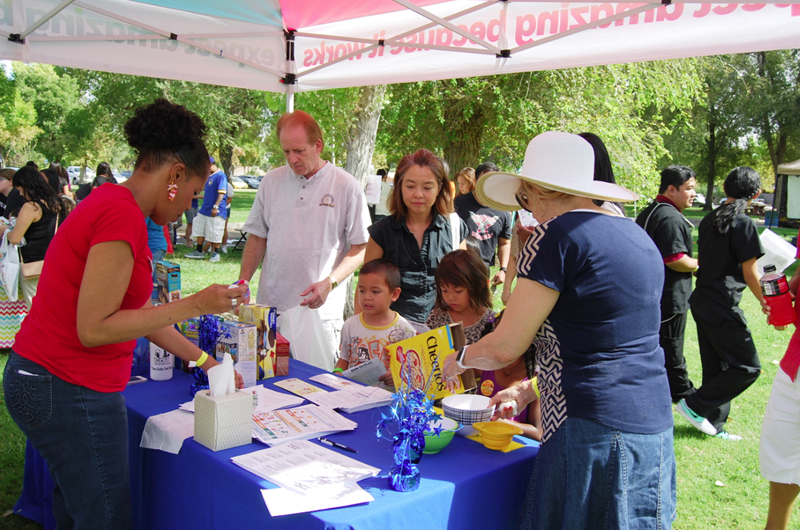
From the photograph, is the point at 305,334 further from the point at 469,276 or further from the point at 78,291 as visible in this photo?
the point at 78,291

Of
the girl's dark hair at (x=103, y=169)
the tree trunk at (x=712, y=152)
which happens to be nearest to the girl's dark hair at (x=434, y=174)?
the girl's dark hair at (x=103, y=169)

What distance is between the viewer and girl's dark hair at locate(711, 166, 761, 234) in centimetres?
379

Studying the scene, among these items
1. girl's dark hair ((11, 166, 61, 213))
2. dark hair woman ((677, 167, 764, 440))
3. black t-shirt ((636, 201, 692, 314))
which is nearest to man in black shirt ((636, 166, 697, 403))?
black t-shirt ((636, 201, 692, 314))

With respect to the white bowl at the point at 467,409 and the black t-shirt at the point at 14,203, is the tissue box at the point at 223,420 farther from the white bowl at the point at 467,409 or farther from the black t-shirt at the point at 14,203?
the black t-shirt at the point at 14,203

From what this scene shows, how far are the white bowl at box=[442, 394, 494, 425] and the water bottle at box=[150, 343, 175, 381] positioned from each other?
1241mm

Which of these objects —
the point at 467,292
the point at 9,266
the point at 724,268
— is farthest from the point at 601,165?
the point at 9,266

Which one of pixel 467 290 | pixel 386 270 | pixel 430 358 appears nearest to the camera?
pixel 430 358

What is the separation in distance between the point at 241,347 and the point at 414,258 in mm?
1196

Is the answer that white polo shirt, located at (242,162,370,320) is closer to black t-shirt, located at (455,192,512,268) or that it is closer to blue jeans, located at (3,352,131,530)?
blue jeans, located at (3,352,131,530)

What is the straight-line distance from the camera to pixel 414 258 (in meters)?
3.22

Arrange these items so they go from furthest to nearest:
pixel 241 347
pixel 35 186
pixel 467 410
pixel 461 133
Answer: pixel 461 133, pixel 35 186, pixel 241 347, pixel 467 410

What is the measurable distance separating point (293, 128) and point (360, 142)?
12.7 feet

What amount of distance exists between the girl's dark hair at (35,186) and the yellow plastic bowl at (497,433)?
5.18m

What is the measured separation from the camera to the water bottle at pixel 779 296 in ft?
8.07
